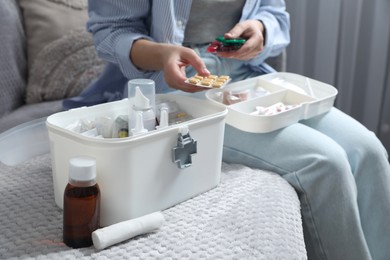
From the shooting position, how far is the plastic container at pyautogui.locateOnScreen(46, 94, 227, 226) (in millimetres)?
632

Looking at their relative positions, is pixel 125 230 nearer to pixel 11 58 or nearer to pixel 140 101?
pixel 140 101

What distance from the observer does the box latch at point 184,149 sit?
2.25 ft

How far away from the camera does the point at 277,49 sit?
1097 millimetres

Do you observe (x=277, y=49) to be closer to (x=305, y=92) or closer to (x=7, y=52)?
(x=305, y=92)

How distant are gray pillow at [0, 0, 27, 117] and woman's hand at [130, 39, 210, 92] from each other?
38 centimetres

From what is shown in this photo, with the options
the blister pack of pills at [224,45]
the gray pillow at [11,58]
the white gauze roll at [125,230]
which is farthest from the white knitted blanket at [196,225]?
the gray pillow at [11,58]

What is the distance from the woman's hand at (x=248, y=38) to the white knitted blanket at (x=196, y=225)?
0.73 feet

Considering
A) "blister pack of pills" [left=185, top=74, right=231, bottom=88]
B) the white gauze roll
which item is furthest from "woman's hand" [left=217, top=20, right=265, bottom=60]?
the white gauze roll

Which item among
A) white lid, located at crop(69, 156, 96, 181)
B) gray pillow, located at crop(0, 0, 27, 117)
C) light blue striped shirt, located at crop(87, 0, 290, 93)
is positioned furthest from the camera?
gray pillow, located at crop(0, 0, 27, 117)

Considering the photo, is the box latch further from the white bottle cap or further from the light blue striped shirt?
the light blue striped shirt

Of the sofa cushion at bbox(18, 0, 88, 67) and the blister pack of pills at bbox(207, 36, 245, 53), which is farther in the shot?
the sofa cushion at bbox(18, 0, 88, 67)

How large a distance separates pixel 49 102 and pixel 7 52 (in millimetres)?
144

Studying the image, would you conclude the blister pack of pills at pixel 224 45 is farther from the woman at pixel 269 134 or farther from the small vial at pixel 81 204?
the small vial at pixel 81 204

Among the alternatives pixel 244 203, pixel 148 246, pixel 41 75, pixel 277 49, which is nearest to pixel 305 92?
pixel 277 49
